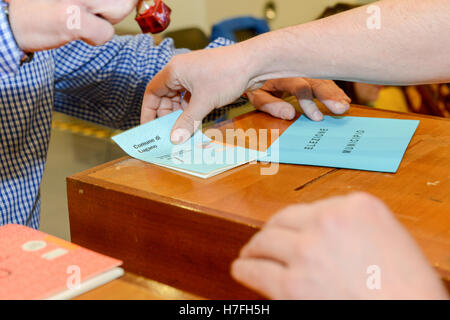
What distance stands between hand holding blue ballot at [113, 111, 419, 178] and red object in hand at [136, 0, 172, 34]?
0.55 feet

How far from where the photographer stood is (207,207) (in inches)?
27.7

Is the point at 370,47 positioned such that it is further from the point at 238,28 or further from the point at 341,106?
the point at 238,28

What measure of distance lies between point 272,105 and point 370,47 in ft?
0.88

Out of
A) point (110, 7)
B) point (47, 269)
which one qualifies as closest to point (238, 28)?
point (110, 7)

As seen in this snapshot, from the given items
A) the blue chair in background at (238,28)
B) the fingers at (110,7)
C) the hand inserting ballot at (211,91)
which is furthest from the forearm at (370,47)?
the blue chair in background at (238,28)

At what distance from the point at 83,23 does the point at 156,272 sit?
1.12ft

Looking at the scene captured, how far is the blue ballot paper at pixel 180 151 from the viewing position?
0.84 metres

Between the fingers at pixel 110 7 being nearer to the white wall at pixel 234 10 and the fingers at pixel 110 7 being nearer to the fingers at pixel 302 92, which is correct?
the fingers at pixel 302 92

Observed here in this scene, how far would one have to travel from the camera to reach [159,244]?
0.74 m

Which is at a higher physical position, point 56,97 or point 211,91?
point 211,91

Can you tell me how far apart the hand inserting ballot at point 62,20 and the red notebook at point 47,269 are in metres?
0.27

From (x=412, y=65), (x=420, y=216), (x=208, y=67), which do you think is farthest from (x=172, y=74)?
(x=420, y=216)

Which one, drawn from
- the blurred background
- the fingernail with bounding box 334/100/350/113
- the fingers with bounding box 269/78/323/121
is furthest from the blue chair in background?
the fingernail with bounding box 334/100/350/113
